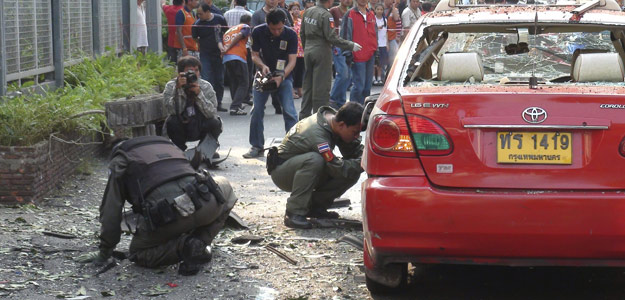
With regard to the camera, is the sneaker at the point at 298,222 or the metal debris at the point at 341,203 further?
the metal debris at the point at 341,203

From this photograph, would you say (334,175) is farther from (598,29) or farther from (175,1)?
(175,1)

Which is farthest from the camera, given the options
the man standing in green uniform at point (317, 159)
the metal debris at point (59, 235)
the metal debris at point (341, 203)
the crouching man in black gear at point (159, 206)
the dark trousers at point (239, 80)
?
the dark trousers at point (239, 80)

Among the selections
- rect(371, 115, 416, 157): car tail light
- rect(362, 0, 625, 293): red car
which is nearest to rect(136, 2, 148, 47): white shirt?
rect(362, 0, 625, 293): red car

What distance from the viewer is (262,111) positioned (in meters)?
11.5

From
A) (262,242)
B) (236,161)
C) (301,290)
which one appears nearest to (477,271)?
(301,290)

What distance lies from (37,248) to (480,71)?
305 centimetres

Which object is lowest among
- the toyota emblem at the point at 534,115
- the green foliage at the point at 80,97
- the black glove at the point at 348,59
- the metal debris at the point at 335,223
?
the metal debris at the point at 335,223

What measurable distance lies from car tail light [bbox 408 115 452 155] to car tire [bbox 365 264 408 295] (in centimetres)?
80

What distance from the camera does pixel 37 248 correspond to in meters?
6.49

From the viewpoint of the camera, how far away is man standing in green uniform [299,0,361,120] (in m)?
12.6

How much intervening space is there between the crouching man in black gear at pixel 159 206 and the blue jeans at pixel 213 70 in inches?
379

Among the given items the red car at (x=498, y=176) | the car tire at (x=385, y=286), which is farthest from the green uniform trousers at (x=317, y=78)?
the red car at (x=498, y=176)

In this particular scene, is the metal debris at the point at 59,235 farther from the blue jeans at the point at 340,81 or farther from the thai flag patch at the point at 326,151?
the blue jeans at the point at 340,81

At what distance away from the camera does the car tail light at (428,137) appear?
488cm
